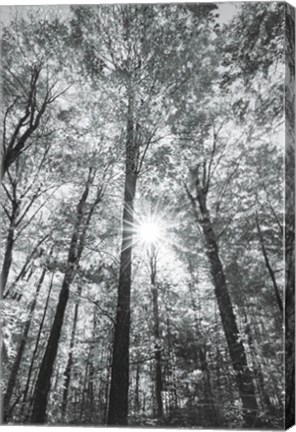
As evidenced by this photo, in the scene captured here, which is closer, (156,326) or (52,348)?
A: (52,348)

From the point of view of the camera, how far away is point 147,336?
6.10 m

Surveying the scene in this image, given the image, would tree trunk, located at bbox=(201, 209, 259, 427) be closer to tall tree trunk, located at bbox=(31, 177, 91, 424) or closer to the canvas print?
the canvas print

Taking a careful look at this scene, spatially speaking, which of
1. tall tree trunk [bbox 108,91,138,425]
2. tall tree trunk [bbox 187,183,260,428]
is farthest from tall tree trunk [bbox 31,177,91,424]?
tall tree trunk [bbox 187,183,260,428]

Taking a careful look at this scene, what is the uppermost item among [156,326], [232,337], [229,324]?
[156,326]

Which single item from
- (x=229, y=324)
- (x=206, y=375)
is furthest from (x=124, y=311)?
(x=206, y=375)

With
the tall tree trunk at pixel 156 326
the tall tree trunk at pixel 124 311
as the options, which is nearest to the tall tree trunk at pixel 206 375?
the tall tree trunk at pixel 156 326

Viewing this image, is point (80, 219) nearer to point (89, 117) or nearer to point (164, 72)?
point (89, 117)

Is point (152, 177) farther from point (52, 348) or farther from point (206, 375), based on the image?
point (206, 375)

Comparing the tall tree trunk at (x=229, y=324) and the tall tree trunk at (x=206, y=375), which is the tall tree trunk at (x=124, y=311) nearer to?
the tall tree trunk at (x=229, y=324)

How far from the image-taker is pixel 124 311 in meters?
3.43

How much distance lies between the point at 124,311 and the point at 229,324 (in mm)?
2044

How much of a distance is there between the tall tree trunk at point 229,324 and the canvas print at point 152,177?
0.02m

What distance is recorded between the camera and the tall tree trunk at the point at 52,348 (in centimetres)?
428

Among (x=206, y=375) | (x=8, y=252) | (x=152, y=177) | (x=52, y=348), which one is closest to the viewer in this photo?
(x=8, y=252)
